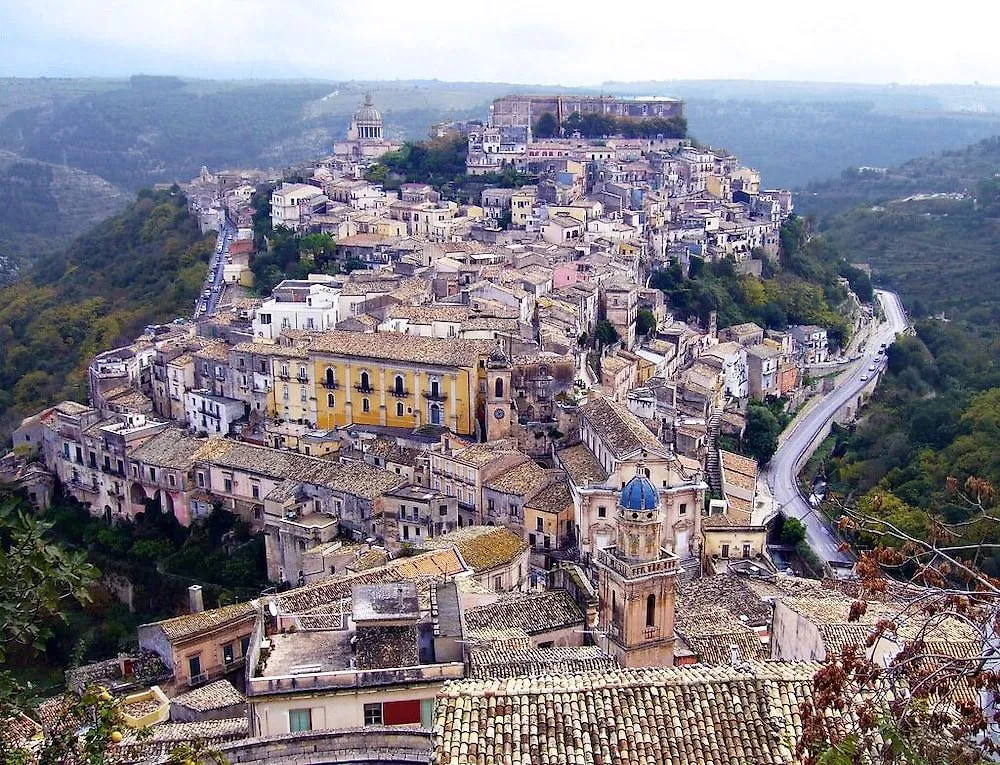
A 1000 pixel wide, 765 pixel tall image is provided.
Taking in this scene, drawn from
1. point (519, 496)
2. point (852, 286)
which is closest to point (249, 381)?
point (519, 496)

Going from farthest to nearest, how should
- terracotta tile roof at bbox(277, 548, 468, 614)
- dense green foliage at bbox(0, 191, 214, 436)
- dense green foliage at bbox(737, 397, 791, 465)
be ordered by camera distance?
dense green foliage at bbox(0, 191, 214, 436), dense green foliage at bbox(737, 397, 791, 465), terracotta tile roof at bbox(277, 548, 468, 614)

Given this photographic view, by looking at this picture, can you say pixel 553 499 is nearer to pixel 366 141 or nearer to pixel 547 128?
pixel 547 128

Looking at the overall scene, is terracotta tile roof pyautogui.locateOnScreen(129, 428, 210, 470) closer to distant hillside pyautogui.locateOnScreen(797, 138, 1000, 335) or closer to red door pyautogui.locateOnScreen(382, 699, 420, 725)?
red door pyautogui.locateOnScreen(382, 699, 420, 725)

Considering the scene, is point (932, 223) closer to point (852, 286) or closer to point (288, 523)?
point (852, 286)

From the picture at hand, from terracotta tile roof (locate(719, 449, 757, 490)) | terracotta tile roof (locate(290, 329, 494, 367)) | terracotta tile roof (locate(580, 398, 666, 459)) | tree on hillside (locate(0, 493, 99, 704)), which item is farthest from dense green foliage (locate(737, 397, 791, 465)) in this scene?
tree on hillside (locate(0, 493, 99, 704))

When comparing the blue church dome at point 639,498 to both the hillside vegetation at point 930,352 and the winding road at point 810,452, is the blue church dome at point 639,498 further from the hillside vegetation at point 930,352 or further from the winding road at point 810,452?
the winding road at point 810,452

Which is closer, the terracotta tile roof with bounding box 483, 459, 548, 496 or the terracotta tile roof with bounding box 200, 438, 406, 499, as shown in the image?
the terracotta tile roof with bounding box 483, 459, 548, 496

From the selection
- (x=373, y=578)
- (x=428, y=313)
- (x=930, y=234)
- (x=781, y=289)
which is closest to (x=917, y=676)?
(x=373, y=578)
